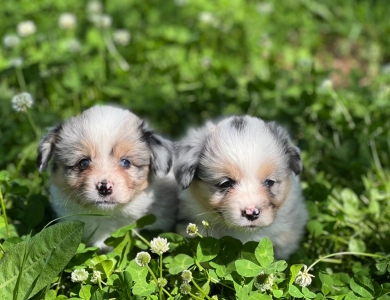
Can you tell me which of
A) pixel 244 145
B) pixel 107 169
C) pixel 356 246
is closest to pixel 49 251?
pixel 107 169

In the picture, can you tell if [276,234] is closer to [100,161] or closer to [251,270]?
[251,270]

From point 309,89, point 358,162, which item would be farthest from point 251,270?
point 309,89

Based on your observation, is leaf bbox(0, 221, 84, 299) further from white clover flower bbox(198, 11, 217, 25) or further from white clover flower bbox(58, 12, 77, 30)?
white clover flower bbox(198, 11, 217, 25)

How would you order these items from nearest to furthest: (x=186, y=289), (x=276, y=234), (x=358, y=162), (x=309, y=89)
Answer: (x=186, y=289), (x=276, y=234), (x=358, y=162), (x=309, y=89)

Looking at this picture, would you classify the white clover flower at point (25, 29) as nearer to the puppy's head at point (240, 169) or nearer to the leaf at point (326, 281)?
the puppy's head at point (240, 169)

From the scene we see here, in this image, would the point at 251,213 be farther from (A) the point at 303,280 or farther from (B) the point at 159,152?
(B) the point at 159,152

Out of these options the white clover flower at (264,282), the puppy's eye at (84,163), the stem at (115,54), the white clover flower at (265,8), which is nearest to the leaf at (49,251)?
the puppy's eye at (84,163)

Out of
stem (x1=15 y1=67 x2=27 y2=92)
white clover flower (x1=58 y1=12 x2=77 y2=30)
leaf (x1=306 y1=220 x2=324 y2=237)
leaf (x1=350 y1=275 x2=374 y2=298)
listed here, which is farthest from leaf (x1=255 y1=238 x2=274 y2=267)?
white clover flower (x1=58 y1=12 x2=77 y2=30)
